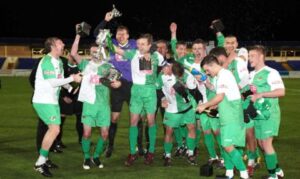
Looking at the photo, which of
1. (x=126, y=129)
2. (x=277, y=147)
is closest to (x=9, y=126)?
(x=126, y=129)

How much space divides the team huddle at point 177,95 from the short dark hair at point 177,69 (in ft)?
0.06

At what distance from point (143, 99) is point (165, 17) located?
197 ft

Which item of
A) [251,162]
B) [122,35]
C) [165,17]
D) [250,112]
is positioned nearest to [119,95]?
[122,35]

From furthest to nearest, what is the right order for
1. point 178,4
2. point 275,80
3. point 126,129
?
point 178,4 < point 126,129 < point 275,80

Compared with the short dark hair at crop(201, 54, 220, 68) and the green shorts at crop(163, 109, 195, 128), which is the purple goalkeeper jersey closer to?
the green shorts at crop(163, 109, 195, 128)

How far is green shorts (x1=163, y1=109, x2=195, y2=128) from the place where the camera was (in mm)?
9977

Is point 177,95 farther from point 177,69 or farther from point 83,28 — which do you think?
point 83,28

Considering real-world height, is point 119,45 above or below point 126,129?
above

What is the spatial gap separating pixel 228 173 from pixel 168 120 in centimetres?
202

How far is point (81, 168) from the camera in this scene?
9.59 meters

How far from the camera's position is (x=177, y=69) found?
9750mm

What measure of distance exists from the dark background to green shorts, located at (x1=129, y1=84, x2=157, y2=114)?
5348cm

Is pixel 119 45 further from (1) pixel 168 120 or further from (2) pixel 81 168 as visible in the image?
(2) pixel 81 168

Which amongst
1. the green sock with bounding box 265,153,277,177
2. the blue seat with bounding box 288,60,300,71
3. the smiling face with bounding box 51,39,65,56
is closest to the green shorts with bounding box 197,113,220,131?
the green sock with bounding box 265,153,277,177
